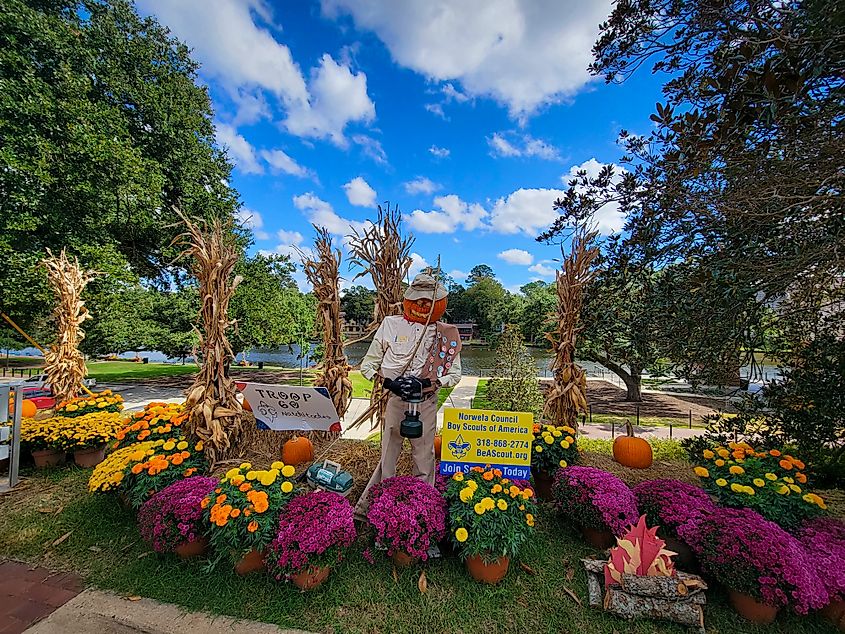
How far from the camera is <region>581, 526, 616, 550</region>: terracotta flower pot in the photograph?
2.77 metres

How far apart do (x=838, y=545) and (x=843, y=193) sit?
2.22 meters

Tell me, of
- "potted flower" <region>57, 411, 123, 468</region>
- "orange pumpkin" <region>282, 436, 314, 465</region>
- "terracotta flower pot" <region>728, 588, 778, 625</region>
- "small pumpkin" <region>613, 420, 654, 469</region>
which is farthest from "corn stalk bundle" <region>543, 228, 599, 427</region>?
"potted flower" <region>57, 411, 123, 468</region>

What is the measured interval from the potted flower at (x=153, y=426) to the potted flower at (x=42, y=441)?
1091 mm

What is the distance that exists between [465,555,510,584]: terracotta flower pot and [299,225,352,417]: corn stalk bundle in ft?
9.37

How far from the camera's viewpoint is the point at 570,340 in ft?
13.6

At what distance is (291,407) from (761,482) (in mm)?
4002

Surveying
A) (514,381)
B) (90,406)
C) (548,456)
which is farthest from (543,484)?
(90,406)

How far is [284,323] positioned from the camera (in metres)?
12.8

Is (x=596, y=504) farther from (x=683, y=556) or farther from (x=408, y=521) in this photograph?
(x=408, y=521)

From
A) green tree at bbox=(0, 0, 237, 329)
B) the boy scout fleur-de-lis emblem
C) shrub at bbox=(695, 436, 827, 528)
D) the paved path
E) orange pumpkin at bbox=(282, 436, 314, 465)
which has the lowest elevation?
the paved path

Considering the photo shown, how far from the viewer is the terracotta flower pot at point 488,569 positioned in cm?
237

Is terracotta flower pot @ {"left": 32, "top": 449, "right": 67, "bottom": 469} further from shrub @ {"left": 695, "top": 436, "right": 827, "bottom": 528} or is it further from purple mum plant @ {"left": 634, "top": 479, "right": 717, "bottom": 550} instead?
shrub @ {"left": 695, "top": 436, "right": 827, "bottom": 528}

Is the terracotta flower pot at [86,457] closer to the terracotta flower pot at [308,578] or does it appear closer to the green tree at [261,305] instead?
the terracotta flower pot at [308,578]

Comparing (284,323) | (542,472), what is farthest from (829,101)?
(284,323)
